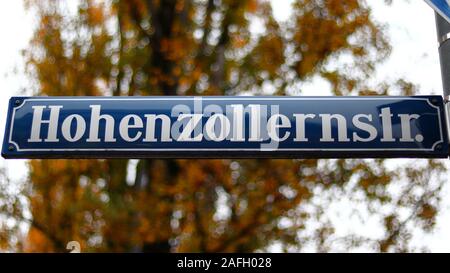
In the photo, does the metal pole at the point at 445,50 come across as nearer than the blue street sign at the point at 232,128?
Yes

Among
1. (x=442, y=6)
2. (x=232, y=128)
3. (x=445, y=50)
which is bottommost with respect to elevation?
(x=232, y=128)

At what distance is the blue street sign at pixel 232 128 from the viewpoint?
208 cm

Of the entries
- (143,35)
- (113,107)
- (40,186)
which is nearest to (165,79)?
(143,35)

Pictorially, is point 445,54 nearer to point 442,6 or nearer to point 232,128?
point 442,6

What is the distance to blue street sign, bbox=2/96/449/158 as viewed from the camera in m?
2.08

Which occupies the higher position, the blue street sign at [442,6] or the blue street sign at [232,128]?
the blue street sign at [442,6]

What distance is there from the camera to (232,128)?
2.12 metres

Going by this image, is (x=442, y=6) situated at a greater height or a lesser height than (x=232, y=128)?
greater

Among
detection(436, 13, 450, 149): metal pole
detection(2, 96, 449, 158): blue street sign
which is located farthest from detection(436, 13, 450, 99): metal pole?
detection(2, 96, 449, 158): blue street sign

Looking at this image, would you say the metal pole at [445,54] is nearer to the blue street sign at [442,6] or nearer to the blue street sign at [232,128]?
the blue street sign at [442,6]

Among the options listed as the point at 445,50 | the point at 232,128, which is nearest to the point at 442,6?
the point at 445,50

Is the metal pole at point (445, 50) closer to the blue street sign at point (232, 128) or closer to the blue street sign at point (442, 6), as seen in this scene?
the blue street sign at point (442, 6)

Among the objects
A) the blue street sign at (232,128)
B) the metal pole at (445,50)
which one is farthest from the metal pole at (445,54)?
the blue street sign at (232,128)
